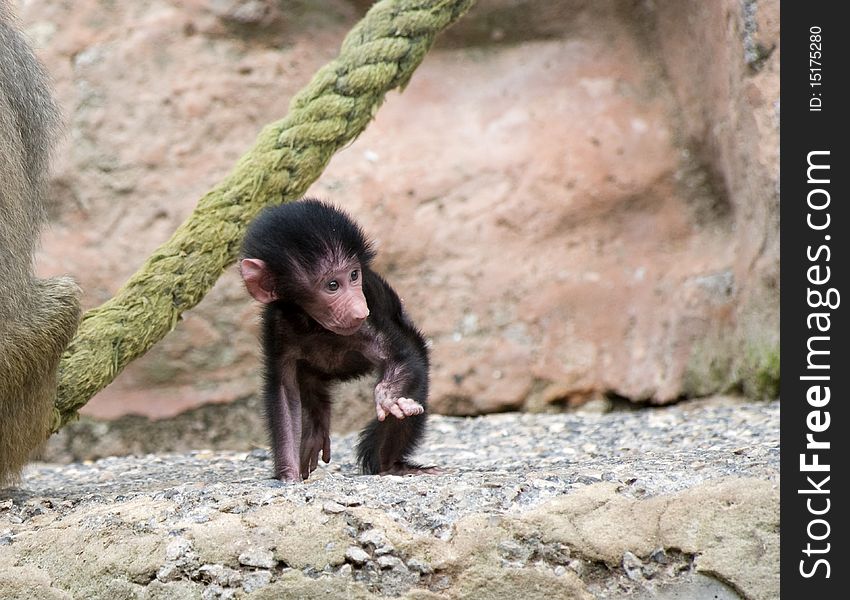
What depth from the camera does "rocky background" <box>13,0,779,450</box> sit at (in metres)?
6.71

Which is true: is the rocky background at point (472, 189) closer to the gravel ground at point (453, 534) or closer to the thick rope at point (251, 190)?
the thick rope at point (251, 190)

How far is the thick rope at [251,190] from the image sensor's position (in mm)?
4230

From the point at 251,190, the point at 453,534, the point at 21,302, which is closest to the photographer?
the point at 453,534

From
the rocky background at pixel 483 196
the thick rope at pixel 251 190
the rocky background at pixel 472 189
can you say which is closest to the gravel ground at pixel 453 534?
the thick rope at pixel 251 190

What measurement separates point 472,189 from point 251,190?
8.66 feet

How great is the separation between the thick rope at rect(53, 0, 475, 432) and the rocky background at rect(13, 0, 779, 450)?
2265 millimetres

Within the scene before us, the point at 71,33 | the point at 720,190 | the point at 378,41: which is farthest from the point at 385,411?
the point at 71,33

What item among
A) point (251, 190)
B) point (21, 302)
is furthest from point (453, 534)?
point (251, 190)

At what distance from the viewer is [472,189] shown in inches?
270

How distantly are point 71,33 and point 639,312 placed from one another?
3452 mm

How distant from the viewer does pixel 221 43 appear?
6926 mm

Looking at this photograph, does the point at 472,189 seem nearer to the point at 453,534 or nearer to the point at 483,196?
the point at 483,196

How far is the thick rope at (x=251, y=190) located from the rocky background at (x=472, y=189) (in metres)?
2.26

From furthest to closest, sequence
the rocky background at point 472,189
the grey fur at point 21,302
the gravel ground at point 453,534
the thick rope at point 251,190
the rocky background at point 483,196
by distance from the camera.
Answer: the rocky background at point 472,189, the rocky background at point 483,196, the thick rope at point 251,190, the grey fur at point 21,302, the gravel ground at point 453,534
